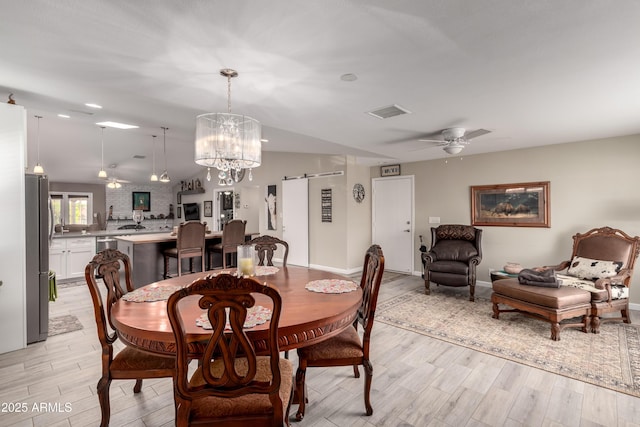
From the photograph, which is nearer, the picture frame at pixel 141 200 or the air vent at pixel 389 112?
the air vent at pixel 389 112

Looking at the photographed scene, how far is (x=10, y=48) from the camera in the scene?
2080mm

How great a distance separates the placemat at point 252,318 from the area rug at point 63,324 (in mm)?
2799

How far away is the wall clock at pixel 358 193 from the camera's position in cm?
614

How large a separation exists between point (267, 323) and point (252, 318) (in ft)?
0.33

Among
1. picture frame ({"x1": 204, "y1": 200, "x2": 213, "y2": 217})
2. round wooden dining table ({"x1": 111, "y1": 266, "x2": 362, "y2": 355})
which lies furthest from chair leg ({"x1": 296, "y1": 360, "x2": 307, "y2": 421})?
picture frame ({"x1": 204, "y1": 200, "x2": 213, "y2": 217})

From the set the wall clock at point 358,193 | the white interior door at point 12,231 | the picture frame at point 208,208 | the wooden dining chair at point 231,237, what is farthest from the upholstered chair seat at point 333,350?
the picture frame at point 208,208

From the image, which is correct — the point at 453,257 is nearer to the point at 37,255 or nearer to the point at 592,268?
the point at 592,268

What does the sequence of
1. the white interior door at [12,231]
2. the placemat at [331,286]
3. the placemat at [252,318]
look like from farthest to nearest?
the white interior door at [12,231] < the placemat at [331,286] < the placemat at [252,318]

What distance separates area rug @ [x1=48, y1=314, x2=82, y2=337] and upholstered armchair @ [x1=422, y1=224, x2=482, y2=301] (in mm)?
4490

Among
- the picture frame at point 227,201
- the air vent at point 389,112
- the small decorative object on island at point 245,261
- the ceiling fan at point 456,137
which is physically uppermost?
the air vent at point 389,112

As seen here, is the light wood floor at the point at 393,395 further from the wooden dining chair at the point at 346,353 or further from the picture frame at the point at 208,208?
the picture frame at the point at 208,208

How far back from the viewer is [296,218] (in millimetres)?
6848

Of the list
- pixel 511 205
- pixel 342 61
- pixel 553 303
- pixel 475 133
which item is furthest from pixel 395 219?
pixel 342 61

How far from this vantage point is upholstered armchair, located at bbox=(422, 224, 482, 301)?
436 cm
